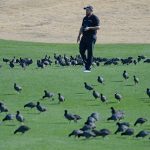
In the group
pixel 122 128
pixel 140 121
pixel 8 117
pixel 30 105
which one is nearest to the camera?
pixel 122 128

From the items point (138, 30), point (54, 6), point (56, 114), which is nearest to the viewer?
point (56, 114)

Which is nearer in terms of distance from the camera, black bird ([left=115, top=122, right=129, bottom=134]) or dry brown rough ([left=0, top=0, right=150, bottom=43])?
black bird ([left=115, top=122, right=129, bottom=134])

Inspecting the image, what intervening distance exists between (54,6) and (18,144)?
60924mm

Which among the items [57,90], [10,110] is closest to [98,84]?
[57,90]

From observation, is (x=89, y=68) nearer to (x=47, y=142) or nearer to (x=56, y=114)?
(x=56, y=114)

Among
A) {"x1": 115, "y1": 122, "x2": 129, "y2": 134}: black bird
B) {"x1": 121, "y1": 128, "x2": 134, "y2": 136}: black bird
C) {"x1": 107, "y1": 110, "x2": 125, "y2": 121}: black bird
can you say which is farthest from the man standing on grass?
{"x1": 121, "y1": 128, "x2": 134, "y2": 136}: black bird

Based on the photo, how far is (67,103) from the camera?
22.9 meters

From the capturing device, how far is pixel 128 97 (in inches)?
950

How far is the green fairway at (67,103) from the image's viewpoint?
1706cm

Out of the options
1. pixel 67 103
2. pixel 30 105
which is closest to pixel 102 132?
pixel 30 105

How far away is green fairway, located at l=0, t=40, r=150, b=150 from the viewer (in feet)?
56.0

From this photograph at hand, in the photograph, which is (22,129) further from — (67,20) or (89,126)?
(67,20)

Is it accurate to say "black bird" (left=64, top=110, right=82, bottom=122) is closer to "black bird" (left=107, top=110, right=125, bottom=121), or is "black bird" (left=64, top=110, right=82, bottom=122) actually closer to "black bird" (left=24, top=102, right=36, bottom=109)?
"black bird" (left=107, top=110, right=125, bottom=121)

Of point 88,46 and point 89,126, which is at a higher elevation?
point 89,126
